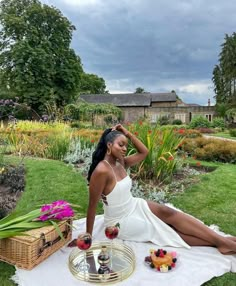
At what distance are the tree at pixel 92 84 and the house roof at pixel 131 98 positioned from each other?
7.06 m

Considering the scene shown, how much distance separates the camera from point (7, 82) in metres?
24.1

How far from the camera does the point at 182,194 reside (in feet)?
16.0

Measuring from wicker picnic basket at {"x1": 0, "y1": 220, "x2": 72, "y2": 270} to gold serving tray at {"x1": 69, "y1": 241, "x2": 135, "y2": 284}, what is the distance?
0.28m

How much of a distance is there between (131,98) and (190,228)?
38.9m

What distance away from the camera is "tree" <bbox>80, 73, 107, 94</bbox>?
49903mm

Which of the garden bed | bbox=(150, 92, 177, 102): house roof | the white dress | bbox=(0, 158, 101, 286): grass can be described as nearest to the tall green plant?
bbox=(0, 158, 101, 286): grass

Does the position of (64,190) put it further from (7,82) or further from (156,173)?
(7,82)

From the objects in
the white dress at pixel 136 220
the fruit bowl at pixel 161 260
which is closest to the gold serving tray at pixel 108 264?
the fruit bowl at pixel 161 260

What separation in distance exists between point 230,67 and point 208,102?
24.8 feet

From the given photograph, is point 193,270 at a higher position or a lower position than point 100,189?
lower

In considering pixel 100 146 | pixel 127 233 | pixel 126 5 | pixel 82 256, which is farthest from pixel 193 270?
pixel 126 5

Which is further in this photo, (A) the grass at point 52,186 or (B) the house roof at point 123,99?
(B) the house roof at point 123,99

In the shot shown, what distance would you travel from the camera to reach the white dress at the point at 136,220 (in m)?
2.84

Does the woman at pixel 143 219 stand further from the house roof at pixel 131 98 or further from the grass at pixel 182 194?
the house roof at pixel 131 98
